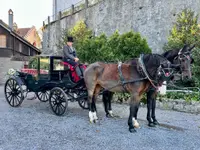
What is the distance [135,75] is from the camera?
5.69 m

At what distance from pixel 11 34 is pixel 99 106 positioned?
19.3 metres

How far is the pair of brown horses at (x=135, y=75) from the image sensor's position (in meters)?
5.38

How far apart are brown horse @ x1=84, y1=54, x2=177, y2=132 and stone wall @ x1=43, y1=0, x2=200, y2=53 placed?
9297mm

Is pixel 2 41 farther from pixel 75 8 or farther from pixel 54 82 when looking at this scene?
pixel 54 82

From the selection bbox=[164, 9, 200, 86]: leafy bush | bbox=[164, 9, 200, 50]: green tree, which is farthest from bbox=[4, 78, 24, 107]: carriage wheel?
bbox=[164, 9, 200, 50]: green tree

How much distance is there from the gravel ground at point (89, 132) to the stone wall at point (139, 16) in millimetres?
8644

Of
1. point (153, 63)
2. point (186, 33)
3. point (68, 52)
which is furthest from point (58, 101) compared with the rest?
point (186, 33)

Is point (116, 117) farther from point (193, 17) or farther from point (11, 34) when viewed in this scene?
point (11, 34)

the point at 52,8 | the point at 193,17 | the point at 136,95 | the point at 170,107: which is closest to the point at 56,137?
the point at 136,95

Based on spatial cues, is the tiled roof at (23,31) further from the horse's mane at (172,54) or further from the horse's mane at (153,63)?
the horse's mane at (172,54)

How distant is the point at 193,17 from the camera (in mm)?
12852

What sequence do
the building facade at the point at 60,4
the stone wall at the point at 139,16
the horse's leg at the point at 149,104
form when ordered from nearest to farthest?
the horse's leg at the point at 149,104
the stone wall at the point at 139,16
the building facade at the point at 60,4

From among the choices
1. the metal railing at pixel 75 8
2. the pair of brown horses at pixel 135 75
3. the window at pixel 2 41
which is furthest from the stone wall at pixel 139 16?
the pair of brown horses at pixel 135 75

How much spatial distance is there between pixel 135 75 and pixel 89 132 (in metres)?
1.70
